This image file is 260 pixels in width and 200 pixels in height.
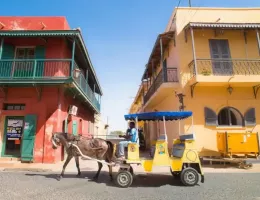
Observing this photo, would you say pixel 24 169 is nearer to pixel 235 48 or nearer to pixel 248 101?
pixel 248 101

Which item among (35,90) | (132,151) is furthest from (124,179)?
(35,90)

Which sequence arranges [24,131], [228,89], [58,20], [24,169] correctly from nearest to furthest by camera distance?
1. [24,169]
2. [24,131]
3. [228,89]
4. [58,20]

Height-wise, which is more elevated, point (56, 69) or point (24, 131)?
point (56, 69)

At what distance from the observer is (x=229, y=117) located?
11523 mm

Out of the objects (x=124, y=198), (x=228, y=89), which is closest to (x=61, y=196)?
(x=124, y=198)

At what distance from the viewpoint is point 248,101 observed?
11.7 metres

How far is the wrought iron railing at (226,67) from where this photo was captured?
1175 centimetres

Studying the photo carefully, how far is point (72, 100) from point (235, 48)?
1145 centimetres

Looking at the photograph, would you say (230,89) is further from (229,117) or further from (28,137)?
(28,137)

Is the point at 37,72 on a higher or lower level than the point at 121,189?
higher

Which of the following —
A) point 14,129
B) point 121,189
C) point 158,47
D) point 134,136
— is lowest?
point 121,189

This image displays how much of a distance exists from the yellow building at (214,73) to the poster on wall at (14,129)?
8.07m

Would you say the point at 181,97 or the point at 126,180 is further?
the point at 181,97

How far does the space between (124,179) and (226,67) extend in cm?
979
